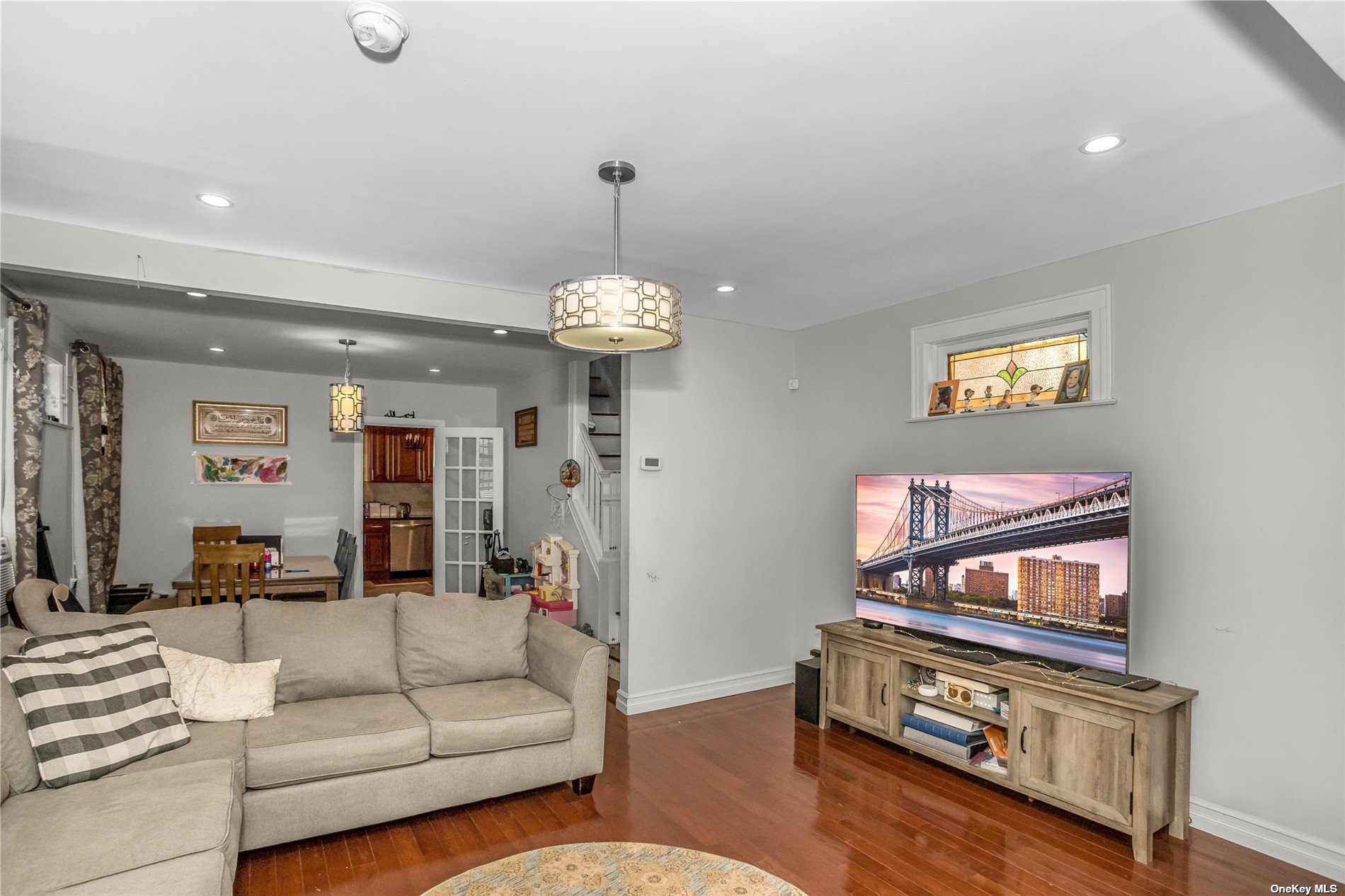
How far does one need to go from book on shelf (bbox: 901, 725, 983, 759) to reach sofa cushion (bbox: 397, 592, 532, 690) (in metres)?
2.15

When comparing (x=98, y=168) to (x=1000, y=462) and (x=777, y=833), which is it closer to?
(x=777, y=833)

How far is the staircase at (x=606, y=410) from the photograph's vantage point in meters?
7.55

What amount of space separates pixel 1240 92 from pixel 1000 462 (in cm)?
228

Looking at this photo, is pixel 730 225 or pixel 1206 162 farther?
pixel 730 225

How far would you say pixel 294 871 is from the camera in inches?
110

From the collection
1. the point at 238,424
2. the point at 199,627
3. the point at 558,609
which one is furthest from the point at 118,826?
the point at 238,424

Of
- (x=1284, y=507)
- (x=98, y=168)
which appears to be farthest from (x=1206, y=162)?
(x=98, y=168)

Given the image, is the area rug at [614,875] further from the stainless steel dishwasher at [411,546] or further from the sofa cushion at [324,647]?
the stainless steel dishwasher at [411,546]

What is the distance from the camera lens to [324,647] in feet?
11.5

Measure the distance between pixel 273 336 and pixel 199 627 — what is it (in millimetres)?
3246

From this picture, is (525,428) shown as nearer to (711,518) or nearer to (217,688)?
(711,518)

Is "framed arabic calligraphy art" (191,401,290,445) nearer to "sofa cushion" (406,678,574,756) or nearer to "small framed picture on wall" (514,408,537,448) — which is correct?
"small framed picture on wall" (514,408,537,448)

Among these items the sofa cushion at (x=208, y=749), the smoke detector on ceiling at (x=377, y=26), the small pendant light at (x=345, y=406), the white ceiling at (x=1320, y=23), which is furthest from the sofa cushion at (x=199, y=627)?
the white ceiling at (x=1320, y=23)

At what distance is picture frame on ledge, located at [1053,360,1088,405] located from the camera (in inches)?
147
